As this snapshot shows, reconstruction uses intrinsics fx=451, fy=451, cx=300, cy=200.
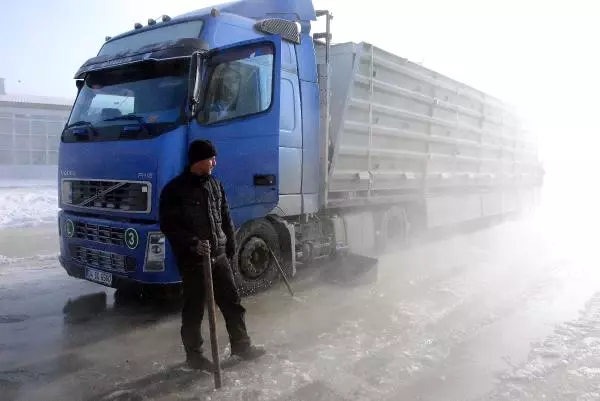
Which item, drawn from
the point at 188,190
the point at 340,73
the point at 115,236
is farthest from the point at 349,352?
the point at 340,73

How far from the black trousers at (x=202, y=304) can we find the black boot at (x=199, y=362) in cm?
2

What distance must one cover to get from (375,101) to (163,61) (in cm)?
347

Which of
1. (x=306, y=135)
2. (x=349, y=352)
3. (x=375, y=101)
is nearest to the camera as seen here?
(x=349, y=352)

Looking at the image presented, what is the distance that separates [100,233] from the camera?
458 cm

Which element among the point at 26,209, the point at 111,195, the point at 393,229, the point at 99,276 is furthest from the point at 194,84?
the point at 26,209

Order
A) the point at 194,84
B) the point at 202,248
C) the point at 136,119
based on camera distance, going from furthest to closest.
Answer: the point at 136,119 → the point at 194,84 → the point at 202,248

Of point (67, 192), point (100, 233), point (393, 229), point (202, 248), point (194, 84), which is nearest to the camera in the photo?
point (202, 248)

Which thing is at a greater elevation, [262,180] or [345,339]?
[262,180]

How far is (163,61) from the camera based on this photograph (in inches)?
171

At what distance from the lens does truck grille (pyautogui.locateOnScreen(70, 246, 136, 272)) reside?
4.37 meters

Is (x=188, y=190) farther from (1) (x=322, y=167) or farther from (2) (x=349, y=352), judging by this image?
(1) (x=322, y=167)

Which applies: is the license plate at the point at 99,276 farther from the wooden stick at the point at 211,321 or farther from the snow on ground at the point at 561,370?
the snow on ground at the point at 561,370

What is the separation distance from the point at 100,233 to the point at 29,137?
22.4 meters

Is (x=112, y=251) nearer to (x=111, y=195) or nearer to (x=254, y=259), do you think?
(x=111, y=195)
